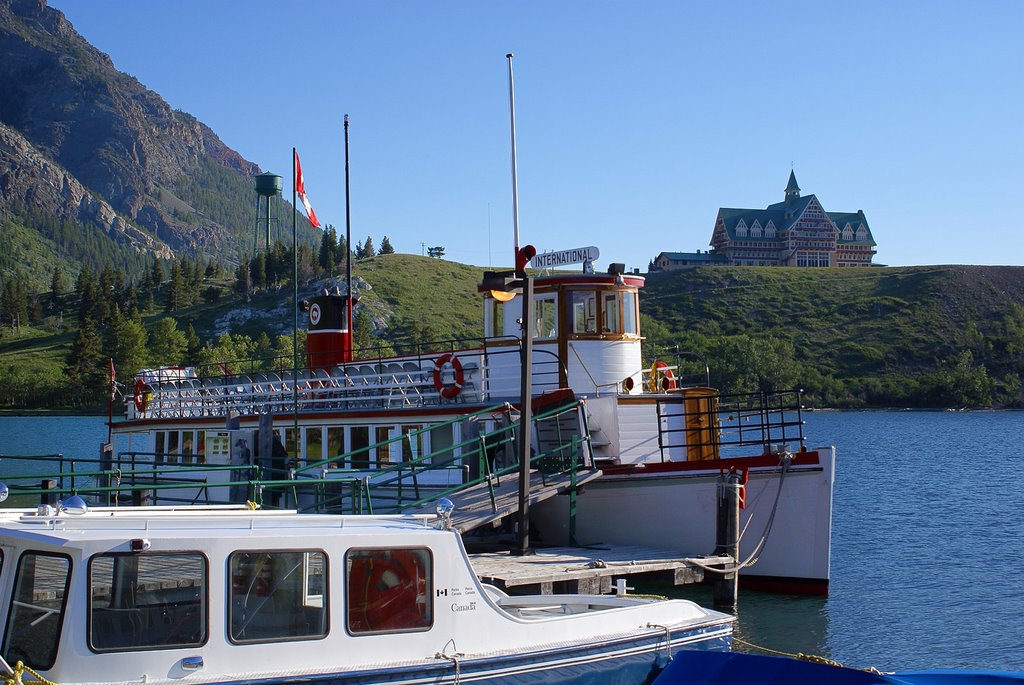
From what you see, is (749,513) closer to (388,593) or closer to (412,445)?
(412,445)

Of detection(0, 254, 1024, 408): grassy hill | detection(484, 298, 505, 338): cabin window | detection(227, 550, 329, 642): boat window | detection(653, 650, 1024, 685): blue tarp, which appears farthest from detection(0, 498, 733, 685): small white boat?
detection(0, 254, 1024, 408): grassy hill

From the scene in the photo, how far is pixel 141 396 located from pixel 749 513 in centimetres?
2039

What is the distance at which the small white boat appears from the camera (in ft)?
30.6

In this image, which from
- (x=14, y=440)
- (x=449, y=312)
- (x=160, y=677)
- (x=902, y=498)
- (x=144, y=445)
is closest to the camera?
(x=160, y=677)

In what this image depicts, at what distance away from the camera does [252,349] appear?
130 meters

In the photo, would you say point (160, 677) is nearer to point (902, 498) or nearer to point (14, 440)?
point (902, 498)

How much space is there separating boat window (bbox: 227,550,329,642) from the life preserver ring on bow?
24461mm

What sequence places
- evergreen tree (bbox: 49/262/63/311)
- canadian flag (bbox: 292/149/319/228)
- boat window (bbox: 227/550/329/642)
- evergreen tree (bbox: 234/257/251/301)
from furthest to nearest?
evergreen tree (bbox: 49/262/63/311) → evergreen tree (bbox: 234/257/251/301) → canadian flag (bbox: 292/149/319/228) → boat window (bbox: 227/550/329/642)

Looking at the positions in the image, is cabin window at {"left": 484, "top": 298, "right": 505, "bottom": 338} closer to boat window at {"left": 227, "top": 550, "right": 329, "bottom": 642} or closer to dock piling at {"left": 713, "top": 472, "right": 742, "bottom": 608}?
dock piling at {"left": 713, "top": 472, "right": 742, "bottom": 608}

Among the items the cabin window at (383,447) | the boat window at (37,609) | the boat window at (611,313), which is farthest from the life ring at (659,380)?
the boat window at (37,609)

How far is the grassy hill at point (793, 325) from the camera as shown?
420 ft

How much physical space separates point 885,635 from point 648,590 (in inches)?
169

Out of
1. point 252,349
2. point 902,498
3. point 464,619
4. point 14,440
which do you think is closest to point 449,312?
point 252,349

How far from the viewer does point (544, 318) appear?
76.0 ft
